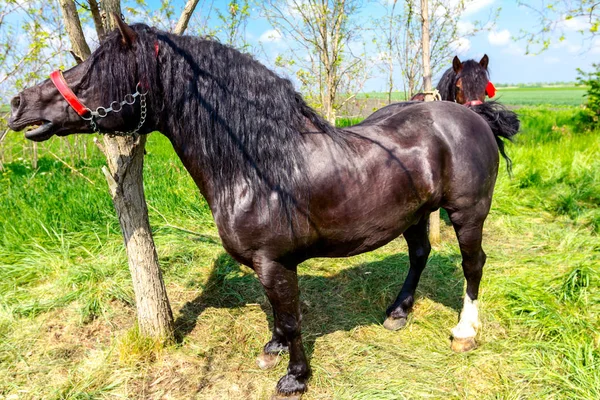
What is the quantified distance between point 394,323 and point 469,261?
2.58 ft

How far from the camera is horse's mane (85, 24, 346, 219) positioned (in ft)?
5.73

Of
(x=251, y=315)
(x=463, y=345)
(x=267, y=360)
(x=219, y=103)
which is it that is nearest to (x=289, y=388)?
(x=267, y=360)

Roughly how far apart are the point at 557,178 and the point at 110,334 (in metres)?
7.05

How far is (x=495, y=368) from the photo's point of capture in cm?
238

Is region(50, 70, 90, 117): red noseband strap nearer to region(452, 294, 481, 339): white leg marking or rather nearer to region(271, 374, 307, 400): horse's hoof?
region(271, 374, 307, 400): horse's hoof

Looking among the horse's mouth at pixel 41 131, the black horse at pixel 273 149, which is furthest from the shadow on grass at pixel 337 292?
the horse's mouth at pixel 41 131

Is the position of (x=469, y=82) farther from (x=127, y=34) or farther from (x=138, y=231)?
(x=138, y=231)

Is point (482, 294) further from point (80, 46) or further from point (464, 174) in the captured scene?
point (80, 46)

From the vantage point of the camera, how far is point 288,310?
7.11ft

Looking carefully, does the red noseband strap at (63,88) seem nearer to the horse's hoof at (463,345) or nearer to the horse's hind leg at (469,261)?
the horse's hind leg at (469,261)

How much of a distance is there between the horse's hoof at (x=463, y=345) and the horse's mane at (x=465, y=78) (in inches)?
104

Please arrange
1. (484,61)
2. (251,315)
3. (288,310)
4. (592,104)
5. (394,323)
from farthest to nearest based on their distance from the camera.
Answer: (592,104)
(484,61)
(251,315)
(394,323)
(288,310)

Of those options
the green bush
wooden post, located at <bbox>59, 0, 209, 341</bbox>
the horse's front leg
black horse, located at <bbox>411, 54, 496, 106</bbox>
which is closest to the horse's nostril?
wooden post, located at <bbox>59, 0, 209, 341</bbox>

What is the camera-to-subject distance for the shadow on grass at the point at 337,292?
9.94 ft
